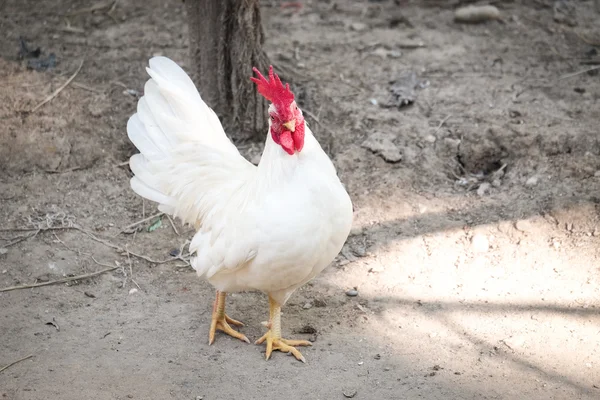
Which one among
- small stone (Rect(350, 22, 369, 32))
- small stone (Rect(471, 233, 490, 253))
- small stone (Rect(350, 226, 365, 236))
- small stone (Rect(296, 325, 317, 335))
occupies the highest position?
small stone (Rect(350, 22, 369, 32))

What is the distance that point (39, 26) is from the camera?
24.7ft

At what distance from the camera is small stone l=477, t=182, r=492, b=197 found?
5806 millimetres

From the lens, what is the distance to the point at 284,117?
396 centimetres

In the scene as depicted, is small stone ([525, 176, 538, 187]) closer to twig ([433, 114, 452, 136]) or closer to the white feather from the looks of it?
twig ([433, 114, 452, 136])

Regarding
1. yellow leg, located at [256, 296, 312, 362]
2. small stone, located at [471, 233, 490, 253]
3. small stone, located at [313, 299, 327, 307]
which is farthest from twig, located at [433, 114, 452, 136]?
yellow leg, located at [256, 296, 312, 362]

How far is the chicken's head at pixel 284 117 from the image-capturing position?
3.95m

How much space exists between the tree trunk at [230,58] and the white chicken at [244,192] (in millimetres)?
1328

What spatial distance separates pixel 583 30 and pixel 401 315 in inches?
179

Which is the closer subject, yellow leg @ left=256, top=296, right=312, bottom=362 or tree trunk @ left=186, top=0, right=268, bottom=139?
yellow leg @ left=256, top=296, right=312, bottom=362

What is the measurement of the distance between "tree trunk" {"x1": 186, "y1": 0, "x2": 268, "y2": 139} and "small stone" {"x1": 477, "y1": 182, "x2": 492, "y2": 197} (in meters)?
1.97

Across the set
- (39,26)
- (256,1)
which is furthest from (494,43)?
(39,26)

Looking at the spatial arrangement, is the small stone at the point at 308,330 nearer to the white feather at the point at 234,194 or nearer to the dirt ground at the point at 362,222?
the dirt ground at the point at 362,222

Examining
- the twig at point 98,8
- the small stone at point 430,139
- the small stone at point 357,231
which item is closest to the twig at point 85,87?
the twig at point 98,8

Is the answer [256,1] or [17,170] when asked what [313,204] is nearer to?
[256,1]
